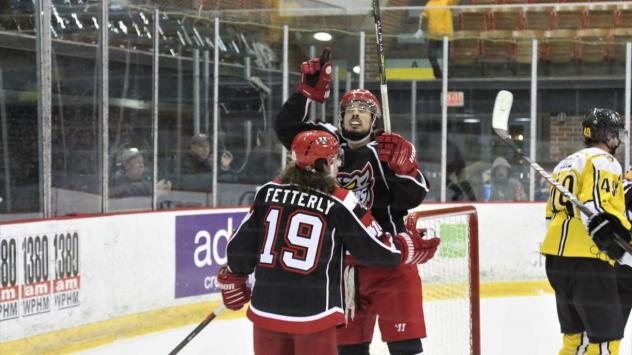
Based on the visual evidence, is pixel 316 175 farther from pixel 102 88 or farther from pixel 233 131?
pixel 233 131

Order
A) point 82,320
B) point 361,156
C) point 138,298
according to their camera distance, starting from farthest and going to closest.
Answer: point 138,298, point 82,320, point 361,156

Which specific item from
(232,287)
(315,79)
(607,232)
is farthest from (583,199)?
(232,287)

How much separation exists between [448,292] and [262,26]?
2613mm

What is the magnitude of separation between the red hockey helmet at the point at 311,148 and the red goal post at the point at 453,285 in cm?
79

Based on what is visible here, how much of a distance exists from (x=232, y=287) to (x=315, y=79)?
0.78 meters

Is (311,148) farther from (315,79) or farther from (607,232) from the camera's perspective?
(607,232)

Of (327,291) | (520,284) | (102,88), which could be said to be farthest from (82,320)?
(520,284)

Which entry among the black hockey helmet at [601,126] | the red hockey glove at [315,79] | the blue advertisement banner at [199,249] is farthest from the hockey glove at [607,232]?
the blue advertisement banner at [199,249]

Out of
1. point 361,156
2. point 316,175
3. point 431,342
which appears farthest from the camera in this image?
point 431,342

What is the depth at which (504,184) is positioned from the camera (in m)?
6.54

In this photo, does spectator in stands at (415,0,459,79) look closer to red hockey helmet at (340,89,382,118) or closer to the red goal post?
the red goal post

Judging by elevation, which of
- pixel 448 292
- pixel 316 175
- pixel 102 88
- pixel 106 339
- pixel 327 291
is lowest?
pixel 106 339

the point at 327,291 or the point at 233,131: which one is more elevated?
the point at 233,131

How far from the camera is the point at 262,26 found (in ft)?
19.8
